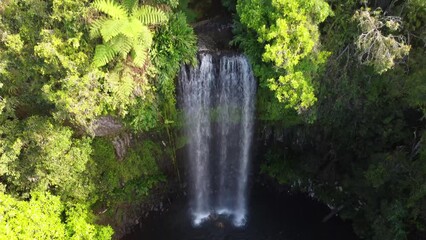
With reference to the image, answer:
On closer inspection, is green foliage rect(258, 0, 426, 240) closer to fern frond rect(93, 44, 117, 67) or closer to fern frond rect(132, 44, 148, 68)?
fern frond rect(132, 44, 148, 68)

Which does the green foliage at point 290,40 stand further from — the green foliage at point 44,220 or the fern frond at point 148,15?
the green foliage at point 44,220

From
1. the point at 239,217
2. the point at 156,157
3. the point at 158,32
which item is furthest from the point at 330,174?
the point at 158,32

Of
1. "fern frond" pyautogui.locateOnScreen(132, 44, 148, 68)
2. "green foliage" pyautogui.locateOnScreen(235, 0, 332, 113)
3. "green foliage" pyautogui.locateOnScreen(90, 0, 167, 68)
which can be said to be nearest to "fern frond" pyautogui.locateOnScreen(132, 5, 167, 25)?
"green foliage" pyautogui.locateOnScreen(90, 0, 167, 68)

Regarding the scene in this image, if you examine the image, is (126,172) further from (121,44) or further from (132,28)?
(132,28)

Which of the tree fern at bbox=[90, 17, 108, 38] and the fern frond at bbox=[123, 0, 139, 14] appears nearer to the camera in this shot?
the tree fern at bbox=[90, 17, 108, 38]

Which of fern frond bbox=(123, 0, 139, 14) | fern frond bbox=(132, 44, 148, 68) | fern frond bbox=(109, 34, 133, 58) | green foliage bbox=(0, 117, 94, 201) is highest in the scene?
fern frond bbox=(123, 0, 139, 14)

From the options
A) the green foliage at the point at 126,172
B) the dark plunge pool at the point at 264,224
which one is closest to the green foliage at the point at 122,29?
the green foliage at the point at 126,172

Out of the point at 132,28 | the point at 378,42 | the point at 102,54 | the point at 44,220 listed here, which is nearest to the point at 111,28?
the point at 132,28
